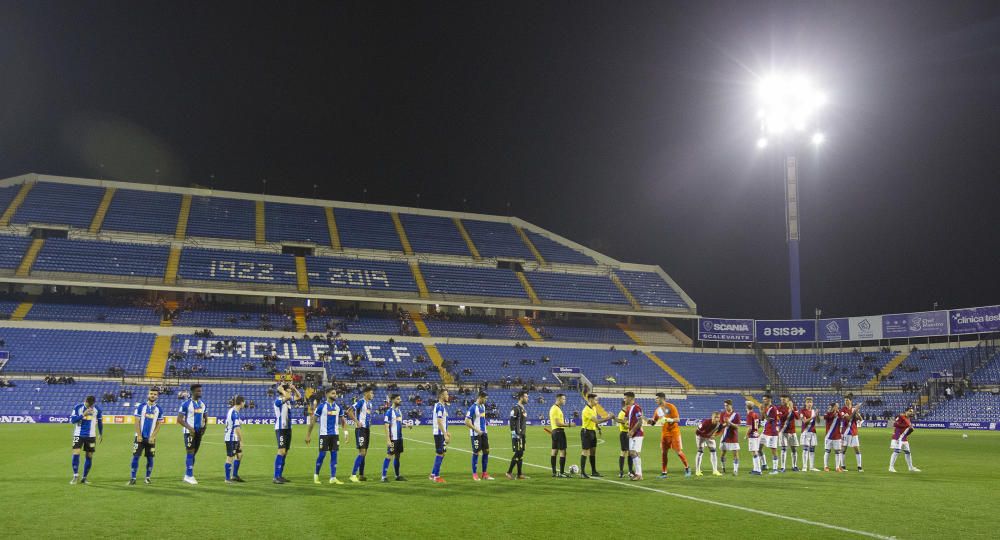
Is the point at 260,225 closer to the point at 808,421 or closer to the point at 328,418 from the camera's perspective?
the point at 328,418

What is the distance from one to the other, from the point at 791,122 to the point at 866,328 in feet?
74.8

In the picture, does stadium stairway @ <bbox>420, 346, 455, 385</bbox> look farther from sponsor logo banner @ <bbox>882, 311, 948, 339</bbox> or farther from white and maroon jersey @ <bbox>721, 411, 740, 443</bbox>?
white and maroon jersey @ <bbox>721, 411, 740, 443</bbox>

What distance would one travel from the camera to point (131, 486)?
52.9 feet

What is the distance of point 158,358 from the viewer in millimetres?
55969

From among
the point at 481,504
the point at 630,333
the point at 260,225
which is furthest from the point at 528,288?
the point at 481,504

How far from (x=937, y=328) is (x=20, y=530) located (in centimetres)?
7015

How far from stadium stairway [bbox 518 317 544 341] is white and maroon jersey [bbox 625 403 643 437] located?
172 feet

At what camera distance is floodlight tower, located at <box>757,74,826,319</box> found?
2191 inches

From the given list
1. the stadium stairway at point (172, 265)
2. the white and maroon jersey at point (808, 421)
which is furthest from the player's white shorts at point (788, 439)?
the stadium stairway at point (172, 265)

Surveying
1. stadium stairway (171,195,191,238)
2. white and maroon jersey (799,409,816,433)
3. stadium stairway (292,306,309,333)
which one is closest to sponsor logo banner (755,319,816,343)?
stadium stairway (292,306,309,333)

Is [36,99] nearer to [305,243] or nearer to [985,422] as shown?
[305,243]

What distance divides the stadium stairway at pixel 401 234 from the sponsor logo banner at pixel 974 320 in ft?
163

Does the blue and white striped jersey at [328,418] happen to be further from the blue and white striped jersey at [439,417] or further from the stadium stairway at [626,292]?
the stadium stairway at [626,292]

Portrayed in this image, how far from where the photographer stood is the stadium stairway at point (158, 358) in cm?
5388
